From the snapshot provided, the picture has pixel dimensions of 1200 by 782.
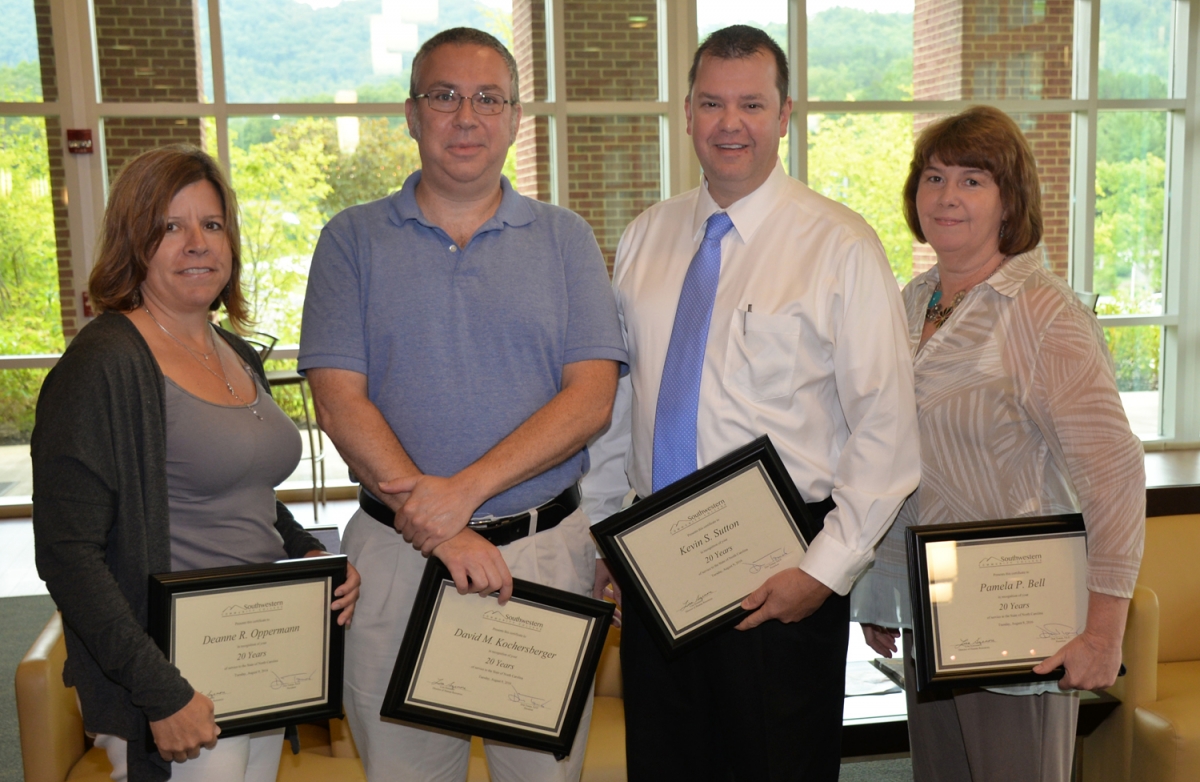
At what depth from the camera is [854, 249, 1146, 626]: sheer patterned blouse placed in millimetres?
1916

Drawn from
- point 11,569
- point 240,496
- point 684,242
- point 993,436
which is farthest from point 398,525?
point 11,569

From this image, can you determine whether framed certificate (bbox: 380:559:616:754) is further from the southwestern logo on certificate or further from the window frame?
the window frame

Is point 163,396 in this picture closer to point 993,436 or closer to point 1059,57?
point 993,436

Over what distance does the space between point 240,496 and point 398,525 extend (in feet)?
0.99

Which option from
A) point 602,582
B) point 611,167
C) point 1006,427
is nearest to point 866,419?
point 1006,427

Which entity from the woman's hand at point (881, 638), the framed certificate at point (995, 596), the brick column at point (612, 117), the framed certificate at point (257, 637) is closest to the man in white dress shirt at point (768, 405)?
the framed certificate at point (995, 596)

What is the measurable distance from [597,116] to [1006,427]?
6.51 meters

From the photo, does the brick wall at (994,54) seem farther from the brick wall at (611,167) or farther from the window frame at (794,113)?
the brick wall at (611,167)

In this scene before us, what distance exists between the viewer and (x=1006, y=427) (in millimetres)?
2008

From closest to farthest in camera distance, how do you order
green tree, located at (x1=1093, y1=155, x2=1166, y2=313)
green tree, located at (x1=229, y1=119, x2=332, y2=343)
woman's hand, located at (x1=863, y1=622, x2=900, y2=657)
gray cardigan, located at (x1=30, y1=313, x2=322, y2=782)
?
gray cardigan, located at (x1=30, y1=313, x2=322, y2=782) < woman's hand, located at (x1=863, y1=622, x2=900, y2=657) < green tree, located at (x1=229, y1=119, x2=332, y2=343) < green tree, located at (x1=1093, y1=155, x2=1166, y2=313)

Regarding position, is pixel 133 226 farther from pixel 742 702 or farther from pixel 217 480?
pixel 742 702

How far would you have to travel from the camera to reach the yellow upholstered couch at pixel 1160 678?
8.55 feet
